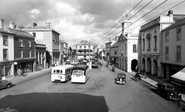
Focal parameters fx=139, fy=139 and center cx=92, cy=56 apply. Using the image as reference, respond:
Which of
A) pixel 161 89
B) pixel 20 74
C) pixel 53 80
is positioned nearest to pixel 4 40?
pixel 20 74

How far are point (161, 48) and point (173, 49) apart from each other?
131 inches

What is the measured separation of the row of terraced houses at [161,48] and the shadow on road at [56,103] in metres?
9.71

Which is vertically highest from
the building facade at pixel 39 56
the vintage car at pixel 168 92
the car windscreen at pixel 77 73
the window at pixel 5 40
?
the window at pixel 5 40

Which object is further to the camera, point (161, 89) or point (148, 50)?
point (148, 50)

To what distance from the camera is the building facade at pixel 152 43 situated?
2412 centimetres

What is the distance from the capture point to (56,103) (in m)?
11.9

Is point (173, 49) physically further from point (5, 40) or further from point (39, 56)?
point (39, 56)

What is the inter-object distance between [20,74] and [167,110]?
2608cm

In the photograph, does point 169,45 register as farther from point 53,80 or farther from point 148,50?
point 53,80

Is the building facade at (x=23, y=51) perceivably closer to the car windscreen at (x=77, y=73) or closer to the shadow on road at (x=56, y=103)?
the car windscreen at (x=77, y=73)

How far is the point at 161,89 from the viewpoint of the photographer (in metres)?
14.9

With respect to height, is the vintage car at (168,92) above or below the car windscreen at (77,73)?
below

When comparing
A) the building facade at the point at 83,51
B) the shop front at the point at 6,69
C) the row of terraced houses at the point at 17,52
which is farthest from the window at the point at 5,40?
the building facade at the point at 83,51

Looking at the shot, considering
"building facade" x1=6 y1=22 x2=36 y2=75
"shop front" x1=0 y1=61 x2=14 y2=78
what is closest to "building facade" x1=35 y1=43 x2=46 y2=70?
"building facade" x1=6 y1=22 x2=36 y2=75
